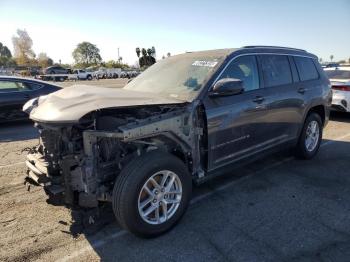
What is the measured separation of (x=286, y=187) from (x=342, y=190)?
742 mm

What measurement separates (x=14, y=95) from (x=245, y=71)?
22.7ft

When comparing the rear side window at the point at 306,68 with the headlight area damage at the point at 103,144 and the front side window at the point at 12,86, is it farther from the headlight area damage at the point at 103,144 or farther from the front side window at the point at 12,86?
the front side window at the point at 12,86

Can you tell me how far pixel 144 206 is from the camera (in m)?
3.34

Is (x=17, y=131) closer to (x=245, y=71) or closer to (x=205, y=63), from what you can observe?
(x=205, y=63)

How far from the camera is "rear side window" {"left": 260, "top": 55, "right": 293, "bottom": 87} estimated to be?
4781 millimetres

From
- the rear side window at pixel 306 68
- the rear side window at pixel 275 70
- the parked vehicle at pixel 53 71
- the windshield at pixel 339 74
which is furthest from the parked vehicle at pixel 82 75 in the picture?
the rear side window at pixel 275 70

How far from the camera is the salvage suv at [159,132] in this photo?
318cm

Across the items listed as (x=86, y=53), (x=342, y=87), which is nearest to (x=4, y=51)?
(x=86, y=53)

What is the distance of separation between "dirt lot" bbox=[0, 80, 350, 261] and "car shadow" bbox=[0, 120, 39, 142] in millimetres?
2920

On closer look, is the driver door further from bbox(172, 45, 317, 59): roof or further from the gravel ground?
the gravel ground

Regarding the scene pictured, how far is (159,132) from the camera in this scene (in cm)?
342

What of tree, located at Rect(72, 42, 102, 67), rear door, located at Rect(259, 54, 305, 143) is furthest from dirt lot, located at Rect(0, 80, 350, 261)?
tree, located at Rect(72, 42, 102, 67)

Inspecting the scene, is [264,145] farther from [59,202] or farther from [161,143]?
[59,202]

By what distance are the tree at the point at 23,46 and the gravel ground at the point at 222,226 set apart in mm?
99912
